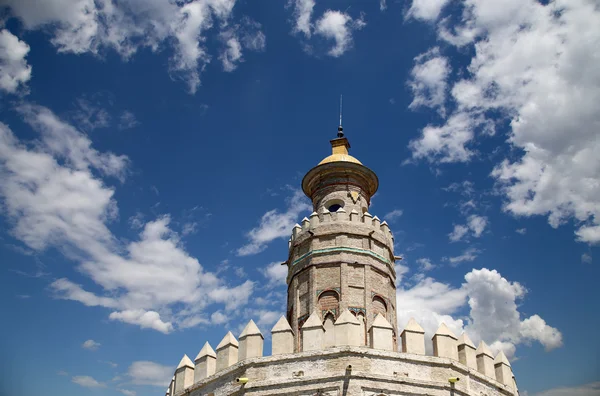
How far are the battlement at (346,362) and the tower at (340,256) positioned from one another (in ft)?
9.01

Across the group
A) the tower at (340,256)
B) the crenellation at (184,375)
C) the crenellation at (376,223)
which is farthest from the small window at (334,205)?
the crenellation at (184,375)

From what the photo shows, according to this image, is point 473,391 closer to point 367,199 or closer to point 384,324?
point 384,324

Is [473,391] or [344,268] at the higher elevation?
[344,268]

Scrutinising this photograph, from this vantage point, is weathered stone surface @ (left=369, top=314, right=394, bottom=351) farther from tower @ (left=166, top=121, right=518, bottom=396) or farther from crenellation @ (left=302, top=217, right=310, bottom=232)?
crenellation @ (left=302, top=217, right=310, bottom=232)

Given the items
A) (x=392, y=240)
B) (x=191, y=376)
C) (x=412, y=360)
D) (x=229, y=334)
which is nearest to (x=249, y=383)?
(x=229, y=334)

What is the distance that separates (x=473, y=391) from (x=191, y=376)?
8.77m

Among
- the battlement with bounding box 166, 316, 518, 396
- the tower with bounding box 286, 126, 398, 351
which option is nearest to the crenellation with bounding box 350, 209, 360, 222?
the tower with bounding box 286, 126, 398, 351

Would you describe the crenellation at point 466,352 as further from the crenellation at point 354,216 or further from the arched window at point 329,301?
the crenellation at point 354,216

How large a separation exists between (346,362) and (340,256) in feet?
18.0

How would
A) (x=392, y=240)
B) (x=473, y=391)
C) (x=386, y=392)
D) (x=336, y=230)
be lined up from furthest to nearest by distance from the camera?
1. (x=392, y=240)
2. (x=336, y=230)
3. (x=473, y=391)
4. (x=386, y=392)

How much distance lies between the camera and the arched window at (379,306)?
20.3m

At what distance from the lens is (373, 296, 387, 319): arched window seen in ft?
66.7

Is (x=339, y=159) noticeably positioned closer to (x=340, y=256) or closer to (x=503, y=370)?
(x=340, y=256)

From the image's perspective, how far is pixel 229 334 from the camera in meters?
17.9
